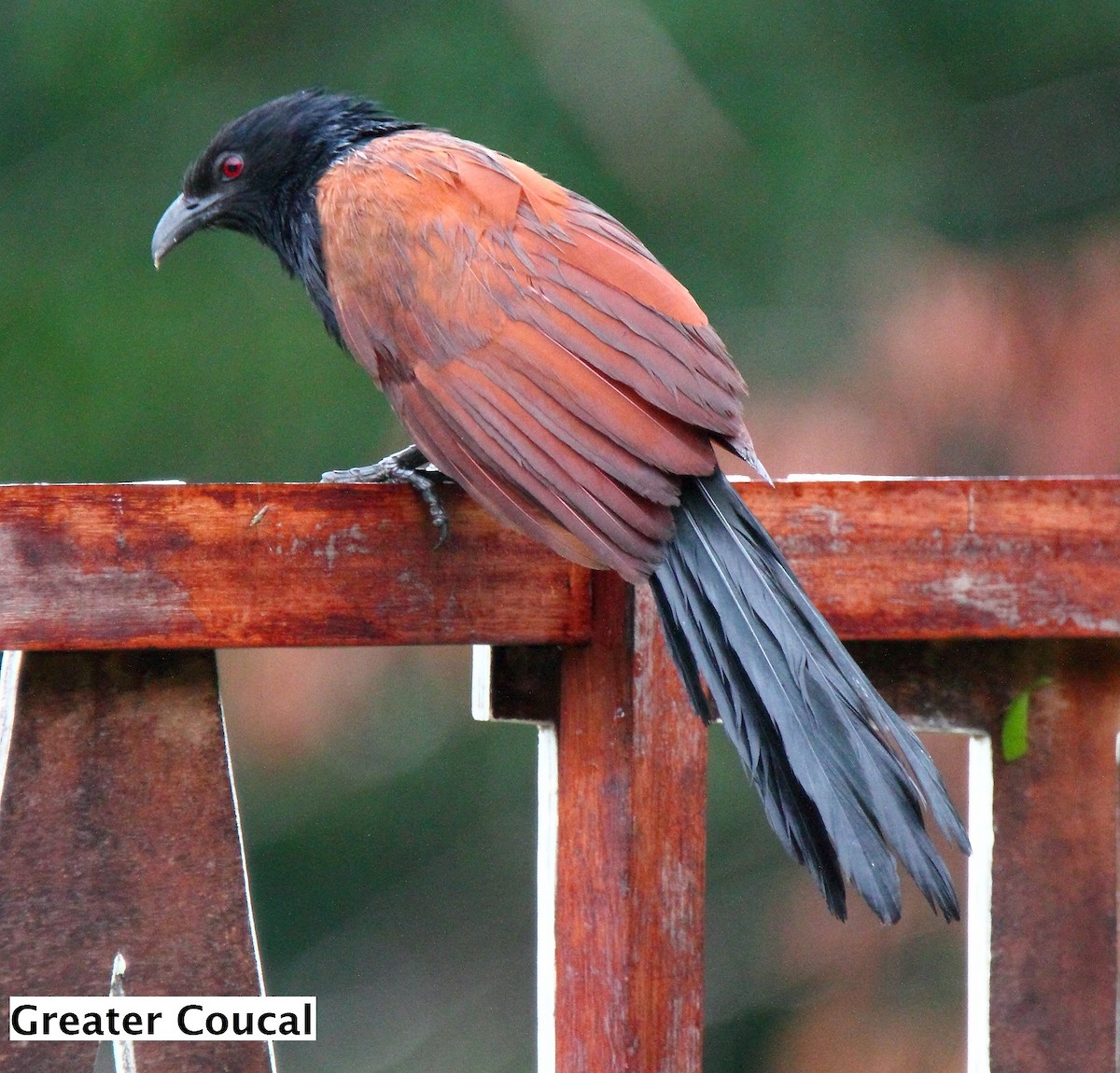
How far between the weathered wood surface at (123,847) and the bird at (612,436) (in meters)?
0.29

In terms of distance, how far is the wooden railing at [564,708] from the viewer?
44.7 inches

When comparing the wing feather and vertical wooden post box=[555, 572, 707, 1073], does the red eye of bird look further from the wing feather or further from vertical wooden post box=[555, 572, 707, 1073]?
vertical wooden post box=[555, 572, 707, 1073]

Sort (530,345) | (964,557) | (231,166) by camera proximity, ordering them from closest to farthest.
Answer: (964,557) < (530,345) < (231,166)

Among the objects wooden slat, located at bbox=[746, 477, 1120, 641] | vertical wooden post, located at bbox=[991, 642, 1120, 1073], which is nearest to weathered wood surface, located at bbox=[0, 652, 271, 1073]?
wooden slat, located at bbox=[746, 477, 1120, 641]

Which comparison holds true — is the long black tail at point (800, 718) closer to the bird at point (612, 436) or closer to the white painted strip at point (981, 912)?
the bird at point (612, 436)

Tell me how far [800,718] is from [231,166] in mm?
1617

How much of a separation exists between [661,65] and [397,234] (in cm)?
329

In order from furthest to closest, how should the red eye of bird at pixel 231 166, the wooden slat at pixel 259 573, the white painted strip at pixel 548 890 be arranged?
the red eye of bird at pixel 231 166 < the white painted strip at pixel 548 890 < the wooden slat at pixel 259 573

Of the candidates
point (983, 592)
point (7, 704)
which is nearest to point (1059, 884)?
point (983, 592)

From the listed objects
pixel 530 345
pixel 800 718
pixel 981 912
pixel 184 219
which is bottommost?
pixel 981 912

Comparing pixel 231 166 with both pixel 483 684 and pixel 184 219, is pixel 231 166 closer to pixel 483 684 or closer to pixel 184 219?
pixel 184 219

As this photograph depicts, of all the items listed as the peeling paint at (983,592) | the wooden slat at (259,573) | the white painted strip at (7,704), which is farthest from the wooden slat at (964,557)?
the white painted strip at (7,704)

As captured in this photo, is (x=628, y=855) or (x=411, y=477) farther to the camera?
(x=411, y=477)

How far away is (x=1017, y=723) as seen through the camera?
146 centimetres
